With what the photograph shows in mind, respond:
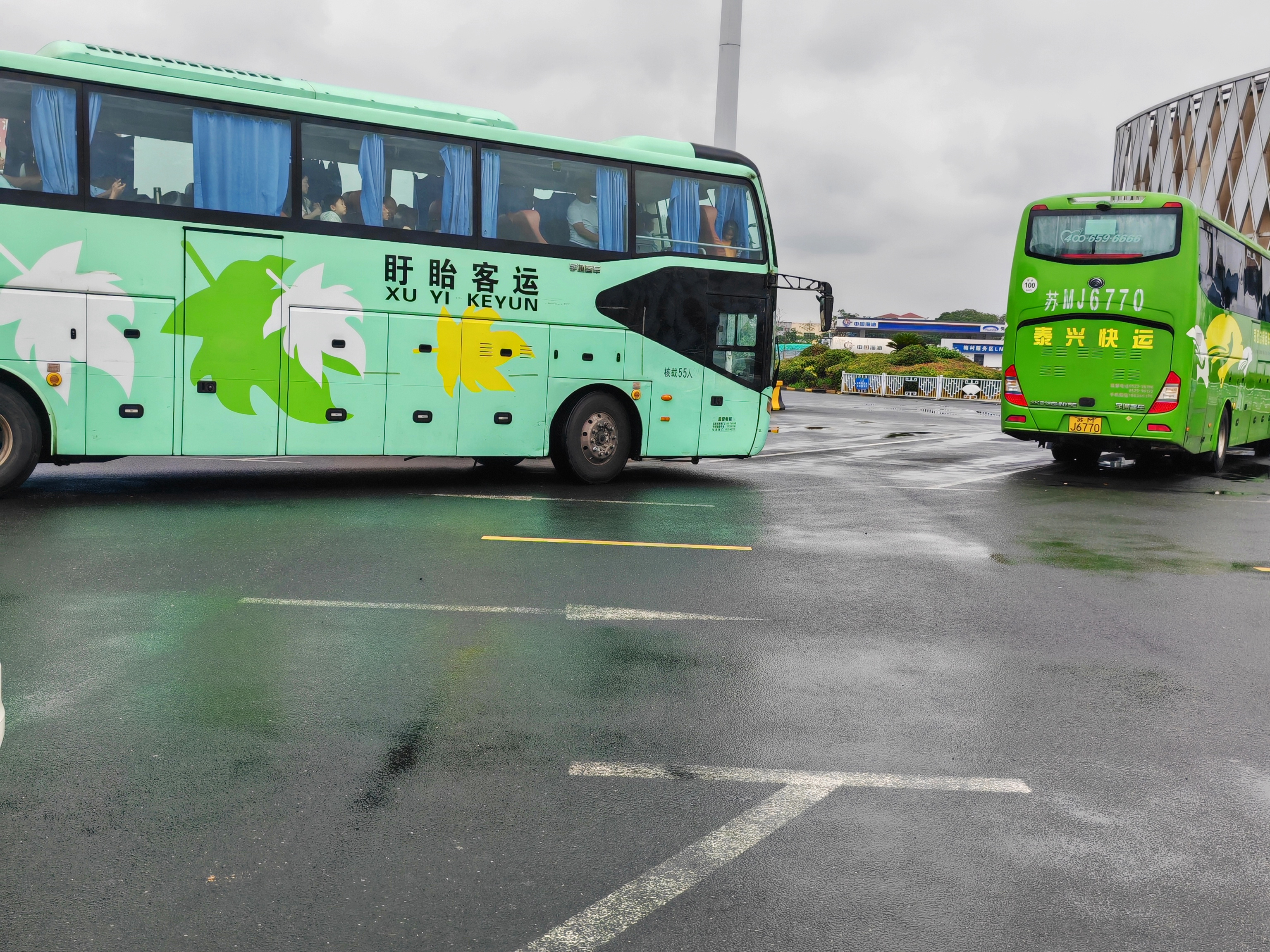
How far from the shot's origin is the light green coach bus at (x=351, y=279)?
10.0 m

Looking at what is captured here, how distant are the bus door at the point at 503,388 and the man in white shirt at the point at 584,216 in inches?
43.2

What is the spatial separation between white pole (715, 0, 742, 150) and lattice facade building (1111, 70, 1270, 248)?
47.2m

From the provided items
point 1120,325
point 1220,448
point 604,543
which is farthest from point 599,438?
point 1220,448

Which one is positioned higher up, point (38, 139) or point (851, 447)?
point (38, 139)

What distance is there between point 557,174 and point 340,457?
630 cm

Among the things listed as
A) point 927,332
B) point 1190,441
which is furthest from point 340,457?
point 927,332

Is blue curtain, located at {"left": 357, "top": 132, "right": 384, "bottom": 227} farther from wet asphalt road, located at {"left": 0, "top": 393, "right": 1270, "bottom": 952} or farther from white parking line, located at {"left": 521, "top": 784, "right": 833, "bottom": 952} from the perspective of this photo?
white parking line, located at {"left": 521, "top": 784, "right": 833, "bottom": 952}

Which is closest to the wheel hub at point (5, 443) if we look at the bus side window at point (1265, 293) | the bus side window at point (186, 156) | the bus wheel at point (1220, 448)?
A: the bus side window at point (186, 156)

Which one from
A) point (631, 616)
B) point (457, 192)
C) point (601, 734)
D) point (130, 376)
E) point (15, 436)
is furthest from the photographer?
point (457, 192)

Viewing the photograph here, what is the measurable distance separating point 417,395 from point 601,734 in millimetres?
7832

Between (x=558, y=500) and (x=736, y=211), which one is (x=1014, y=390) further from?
(x=558, y=500)

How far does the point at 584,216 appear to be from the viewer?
12.8 meters

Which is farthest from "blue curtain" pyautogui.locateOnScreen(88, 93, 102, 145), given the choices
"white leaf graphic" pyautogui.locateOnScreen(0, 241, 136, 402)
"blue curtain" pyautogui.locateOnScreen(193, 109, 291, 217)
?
"white leaf graphic" pyautogui.locateOnScreen(0, 241, 136, 402)

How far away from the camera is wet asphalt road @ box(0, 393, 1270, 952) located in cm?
311
